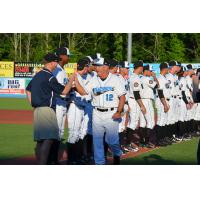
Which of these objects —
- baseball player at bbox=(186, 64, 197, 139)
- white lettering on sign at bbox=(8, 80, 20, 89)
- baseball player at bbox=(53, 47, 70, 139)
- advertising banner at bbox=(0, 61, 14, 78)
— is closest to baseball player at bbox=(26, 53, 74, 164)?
baseball player at bbox=(53, 47, 70, 139)

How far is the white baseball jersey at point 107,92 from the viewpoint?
965cm

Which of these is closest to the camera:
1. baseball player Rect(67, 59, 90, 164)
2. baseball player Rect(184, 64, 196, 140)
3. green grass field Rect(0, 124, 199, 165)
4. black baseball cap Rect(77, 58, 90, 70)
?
black baseball cap Rect(77, 58, 90, 70)

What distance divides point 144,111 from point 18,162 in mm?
3709

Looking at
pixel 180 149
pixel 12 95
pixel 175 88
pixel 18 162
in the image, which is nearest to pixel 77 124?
pixel 18 162

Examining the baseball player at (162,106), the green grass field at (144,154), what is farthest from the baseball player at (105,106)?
the baseball player at (162,106)

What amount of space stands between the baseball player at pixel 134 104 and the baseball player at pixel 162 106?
28.0 inches

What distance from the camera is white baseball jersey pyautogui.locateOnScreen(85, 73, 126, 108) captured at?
965cm

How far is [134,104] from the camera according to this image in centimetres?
1363

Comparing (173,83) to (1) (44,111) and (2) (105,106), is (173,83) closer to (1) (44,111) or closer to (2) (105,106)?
(2) (105,106)

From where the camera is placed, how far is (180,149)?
13.4 m

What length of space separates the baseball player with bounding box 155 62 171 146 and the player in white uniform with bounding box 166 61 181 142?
203 millimetres

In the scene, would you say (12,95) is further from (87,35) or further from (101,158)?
(101,158)

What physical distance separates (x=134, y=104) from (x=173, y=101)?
74.9 inches

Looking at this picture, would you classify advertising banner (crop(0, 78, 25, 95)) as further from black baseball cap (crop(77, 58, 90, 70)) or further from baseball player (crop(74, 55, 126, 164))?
baseball player (crop(74, 55, 126, 164))
